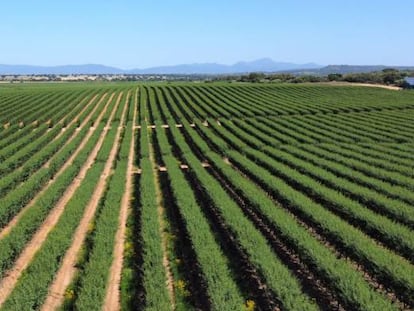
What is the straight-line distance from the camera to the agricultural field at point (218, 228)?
10.1 m

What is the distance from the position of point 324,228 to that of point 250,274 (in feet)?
11.1

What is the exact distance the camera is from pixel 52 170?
886 inches

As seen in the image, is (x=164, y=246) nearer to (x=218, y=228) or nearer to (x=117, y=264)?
(x=117, y=264)

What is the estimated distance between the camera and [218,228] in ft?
49.2

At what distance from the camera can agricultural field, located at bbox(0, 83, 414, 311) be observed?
10102 millimetres

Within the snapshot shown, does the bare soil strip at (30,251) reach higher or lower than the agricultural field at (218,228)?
lower

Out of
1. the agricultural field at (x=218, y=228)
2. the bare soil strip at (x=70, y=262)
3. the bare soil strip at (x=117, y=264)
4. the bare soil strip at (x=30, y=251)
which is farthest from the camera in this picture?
the bare soil strip at (x=30, y=251)

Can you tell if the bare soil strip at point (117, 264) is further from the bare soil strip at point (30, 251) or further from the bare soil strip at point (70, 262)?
the bare soil strip at point (30, 251)

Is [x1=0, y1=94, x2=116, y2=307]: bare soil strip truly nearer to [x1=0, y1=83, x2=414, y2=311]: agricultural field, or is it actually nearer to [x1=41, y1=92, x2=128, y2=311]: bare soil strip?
[x1=0, y1=83, x2=414, y2=311]: agricultural field

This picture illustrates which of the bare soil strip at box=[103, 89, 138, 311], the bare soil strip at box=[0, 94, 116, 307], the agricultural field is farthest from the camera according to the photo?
the bare soil strip at box=[0, 94, 116, 307]

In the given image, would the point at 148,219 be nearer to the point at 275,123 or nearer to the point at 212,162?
the point at 212,162

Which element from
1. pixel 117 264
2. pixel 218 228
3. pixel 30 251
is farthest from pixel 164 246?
pixel 30 251

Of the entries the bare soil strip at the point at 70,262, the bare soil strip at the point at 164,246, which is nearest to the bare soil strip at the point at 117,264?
the bare soil strip at the point at 70,262

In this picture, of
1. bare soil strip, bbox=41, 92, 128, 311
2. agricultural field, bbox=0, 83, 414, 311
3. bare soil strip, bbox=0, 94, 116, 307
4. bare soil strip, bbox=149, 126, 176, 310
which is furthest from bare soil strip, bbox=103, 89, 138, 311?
bare soil strip, bbox=0, 94, 116, 307
